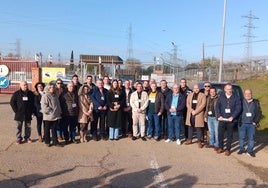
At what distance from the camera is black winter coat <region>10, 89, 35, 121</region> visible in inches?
416

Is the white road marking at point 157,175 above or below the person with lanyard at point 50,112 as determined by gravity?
below

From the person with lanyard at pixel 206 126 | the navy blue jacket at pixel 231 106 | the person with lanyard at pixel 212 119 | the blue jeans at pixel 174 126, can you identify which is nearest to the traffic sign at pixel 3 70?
the blue jeans at pixel 174 126

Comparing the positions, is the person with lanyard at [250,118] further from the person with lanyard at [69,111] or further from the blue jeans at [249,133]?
the person with lanyard at [69,111]

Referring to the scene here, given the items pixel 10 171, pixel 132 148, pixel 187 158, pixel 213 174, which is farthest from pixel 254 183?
pixel 10 171

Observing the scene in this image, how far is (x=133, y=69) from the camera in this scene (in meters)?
37.8

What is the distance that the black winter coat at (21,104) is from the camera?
1058 cm

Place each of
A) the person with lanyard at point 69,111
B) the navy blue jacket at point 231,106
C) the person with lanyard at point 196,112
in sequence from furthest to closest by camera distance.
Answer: the person with lanyard at point 196,112
the person with lanyard at point 69,111
the navy blue jacket at point 231,106

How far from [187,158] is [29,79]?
20.0m

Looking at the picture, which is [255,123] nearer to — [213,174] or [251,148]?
[251,148]

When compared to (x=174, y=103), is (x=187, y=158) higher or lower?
lower

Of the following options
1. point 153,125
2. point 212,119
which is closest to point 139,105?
point 153,125

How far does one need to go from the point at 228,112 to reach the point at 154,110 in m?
2.47

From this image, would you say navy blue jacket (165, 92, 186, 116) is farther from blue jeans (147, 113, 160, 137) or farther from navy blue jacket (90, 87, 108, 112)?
navy blue jacket (90, 87, 108, 112)

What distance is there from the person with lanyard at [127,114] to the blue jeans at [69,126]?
1.68 meters
